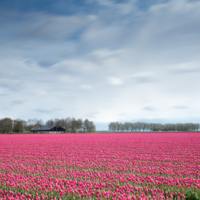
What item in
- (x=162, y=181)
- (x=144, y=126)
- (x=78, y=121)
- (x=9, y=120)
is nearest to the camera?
(x=162, y=181)

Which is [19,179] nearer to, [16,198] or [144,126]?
[16,198]

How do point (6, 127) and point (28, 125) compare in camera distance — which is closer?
point (6, 127)

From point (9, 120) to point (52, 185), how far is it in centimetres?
10762

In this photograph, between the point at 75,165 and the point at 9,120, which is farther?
the point at 9,120

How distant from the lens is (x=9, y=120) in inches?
4348

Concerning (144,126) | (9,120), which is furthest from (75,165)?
(144,126)

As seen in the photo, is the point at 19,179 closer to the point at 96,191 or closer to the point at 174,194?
the point at 96,191

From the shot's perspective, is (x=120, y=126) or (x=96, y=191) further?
(x=120, y=126)

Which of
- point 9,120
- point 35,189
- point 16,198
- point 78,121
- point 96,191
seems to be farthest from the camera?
point 78,121

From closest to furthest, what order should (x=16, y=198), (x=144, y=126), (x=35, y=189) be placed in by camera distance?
(x=16, y=198) < (x=35, y=189) < (x=144, y=126)

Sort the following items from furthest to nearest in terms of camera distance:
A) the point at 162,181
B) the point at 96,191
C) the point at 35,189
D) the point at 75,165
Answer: the point at 75,165
the point at 162,181
the point at 35,189
the point at 96,191

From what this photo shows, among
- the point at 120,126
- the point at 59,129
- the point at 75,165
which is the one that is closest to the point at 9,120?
the point at 59,129

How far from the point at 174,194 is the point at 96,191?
7.11 feet

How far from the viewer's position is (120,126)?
16438 centimetres
